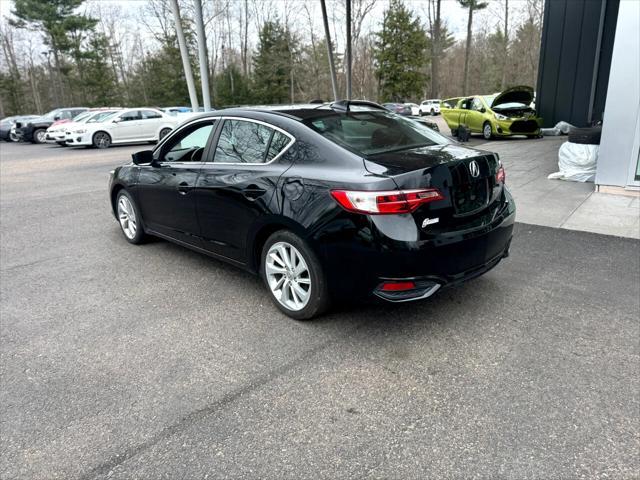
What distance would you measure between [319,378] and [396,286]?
74 cm

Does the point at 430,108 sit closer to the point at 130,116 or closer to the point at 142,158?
the point at 130,116

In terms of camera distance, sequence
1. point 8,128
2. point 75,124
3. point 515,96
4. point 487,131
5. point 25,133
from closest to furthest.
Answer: point 487,131, point 515,96, point 75,124, point 25,133, point 8,128

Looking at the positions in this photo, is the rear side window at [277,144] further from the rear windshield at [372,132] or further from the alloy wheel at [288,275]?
the alloy wheel at [288,275]

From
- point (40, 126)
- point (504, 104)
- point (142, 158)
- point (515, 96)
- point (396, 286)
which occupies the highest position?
point (515, 96)

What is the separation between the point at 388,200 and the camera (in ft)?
9.28

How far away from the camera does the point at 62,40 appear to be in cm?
4125

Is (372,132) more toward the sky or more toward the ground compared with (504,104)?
more toward the sky

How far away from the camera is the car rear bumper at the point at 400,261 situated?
9.41ft

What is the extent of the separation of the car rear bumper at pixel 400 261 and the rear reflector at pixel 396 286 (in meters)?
0.01

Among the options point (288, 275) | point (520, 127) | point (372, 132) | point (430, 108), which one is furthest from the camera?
point (430, 108)

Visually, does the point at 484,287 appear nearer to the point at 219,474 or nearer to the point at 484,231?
the point at 484,231

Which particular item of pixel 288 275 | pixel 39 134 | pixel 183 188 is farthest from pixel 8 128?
pixel 288 275

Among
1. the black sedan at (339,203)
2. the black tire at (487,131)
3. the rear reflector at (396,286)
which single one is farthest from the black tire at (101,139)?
the rear reflector at (396,286)

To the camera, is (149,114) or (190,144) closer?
(190,144)
